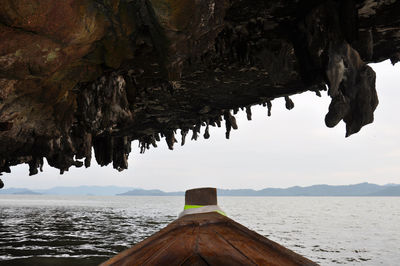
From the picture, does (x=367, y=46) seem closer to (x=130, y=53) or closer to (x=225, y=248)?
(x=130, y=53)

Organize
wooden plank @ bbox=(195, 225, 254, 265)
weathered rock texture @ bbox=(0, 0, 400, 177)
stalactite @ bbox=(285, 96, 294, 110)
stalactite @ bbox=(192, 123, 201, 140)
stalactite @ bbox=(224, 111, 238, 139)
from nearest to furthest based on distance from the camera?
wooden plank @ bbox=(195, 225, 254, 265) → weathered rock texture @ bbox=(0, 0, 400, 177) → stalactite @ bbox=(285, 96, 294, 110) → stalactite @ bbox=(224, 111, 238, 139) → stalactite @ bbox=(192, 123, 201, 140)

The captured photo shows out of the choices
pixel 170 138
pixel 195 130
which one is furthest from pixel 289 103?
pixel 170 138

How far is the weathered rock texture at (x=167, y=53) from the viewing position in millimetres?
4430

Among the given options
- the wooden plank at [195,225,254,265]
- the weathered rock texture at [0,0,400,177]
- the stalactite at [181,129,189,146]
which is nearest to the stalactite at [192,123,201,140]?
the stalactite at [181,129,189,146]

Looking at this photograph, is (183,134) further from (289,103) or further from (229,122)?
(289,103)

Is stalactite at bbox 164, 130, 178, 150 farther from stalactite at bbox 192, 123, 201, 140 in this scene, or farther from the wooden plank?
the wooden plank

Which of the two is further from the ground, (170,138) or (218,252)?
(170,138)

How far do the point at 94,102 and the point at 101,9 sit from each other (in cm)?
341

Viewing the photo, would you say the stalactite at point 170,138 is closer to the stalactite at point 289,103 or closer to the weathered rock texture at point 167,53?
the weathered rock texture at point 167,53

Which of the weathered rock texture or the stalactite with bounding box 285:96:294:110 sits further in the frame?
the stalactite with bounding box 285:96:294:110

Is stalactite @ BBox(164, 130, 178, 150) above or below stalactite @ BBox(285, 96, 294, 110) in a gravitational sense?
below

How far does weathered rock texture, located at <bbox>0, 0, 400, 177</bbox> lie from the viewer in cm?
443

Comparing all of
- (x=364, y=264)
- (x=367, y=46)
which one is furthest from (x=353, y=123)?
(x=364, y=264)

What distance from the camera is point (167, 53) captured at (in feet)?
18.4
